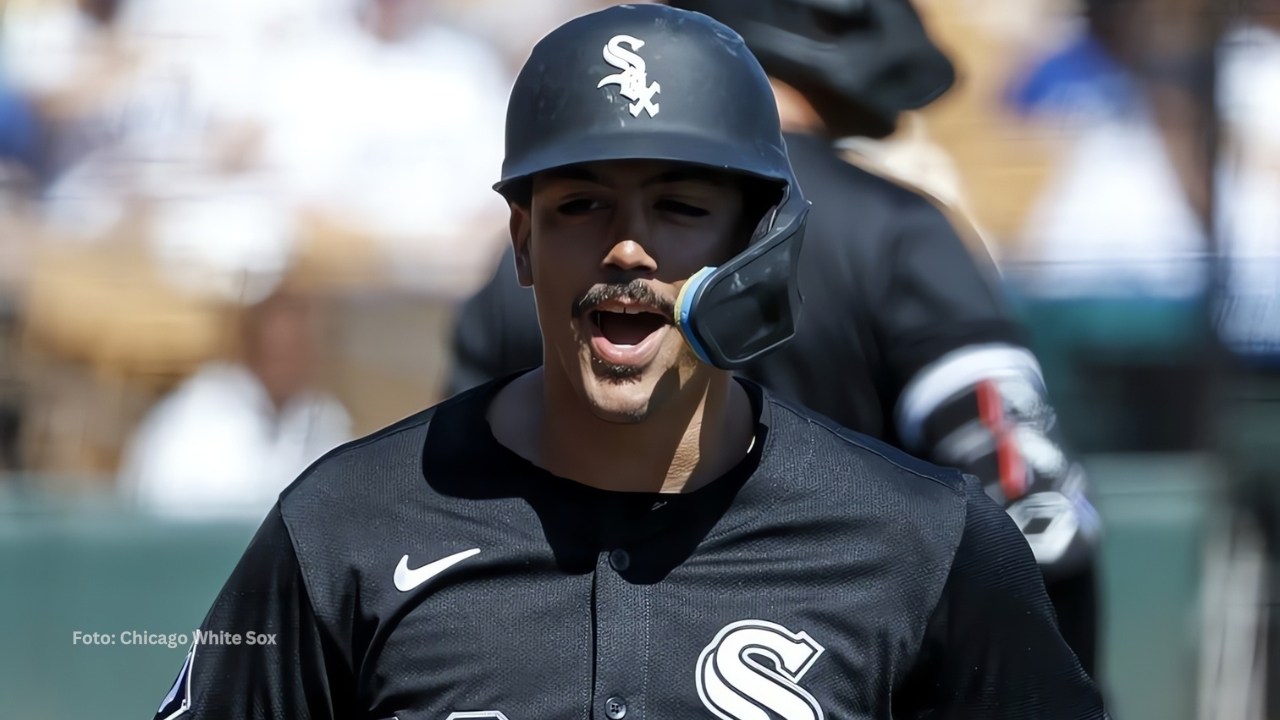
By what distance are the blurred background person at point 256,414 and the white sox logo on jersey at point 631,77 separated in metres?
2.88

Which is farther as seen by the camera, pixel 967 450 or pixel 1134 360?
pixel 1134 360

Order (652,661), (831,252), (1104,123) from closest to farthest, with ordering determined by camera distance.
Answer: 1. (652,661)
2. (831,252)
3. (1104,123)

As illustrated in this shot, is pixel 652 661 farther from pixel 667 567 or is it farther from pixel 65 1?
pixel 65 1

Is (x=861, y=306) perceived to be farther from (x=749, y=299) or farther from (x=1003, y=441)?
(x=749, y=299)

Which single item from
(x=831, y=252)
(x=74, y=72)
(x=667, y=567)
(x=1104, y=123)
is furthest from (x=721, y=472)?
(x=74, y=72)

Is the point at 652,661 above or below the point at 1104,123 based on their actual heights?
below

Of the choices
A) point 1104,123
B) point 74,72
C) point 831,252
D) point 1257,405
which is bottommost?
point 1257,405

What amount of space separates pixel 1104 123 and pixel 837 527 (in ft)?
9.80

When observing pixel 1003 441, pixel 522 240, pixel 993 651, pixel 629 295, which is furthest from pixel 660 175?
pixel 1003 441

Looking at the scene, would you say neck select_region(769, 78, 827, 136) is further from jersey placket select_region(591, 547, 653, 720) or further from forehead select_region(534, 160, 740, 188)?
jersey placket select_region(591, 547, 653, 720)

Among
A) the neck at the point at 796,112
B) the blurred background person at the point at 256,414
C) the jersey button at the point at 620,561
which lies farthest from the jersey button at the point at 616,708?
the blurred background person at the point at 256,414

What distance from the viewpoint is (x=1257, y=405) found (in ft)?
16.0

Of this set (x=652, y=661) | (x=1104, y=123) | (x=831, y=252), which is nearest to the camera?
(x=652, y=661)

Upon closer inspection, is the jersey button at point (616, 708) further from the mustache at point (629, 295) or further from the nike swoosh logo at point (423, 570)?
the mustache at point (629, 295)
